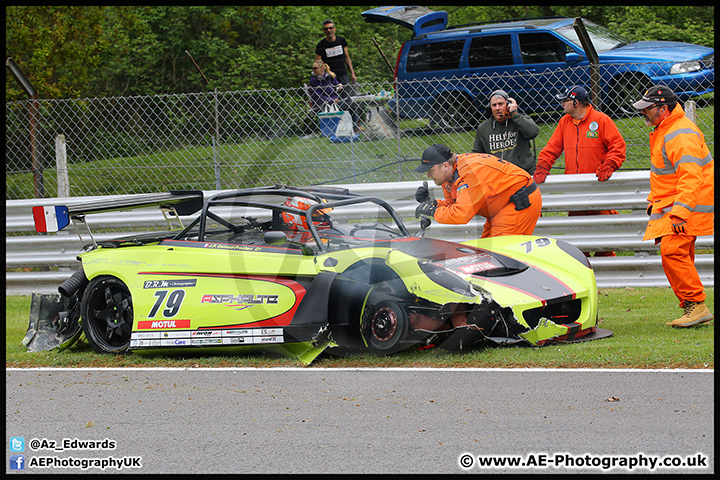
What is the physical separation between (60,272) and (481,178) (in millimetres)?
5391

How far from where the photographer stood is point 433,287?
18.0 feet

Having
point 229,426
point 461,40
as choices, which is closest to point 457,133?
point 461,40

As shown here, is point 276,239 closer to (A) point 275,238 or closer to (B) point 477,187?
(A) point 275,238

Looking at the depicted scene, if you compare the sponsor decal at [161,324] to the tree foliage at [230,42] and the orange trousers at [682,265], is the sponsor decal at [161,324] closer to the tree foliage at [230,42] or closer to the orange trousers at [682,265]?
the orange trousers at [682,265]

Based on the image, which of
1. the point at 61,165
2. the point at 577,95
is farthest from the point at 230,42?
the point at 577,95

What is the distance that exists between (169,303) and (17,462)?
2.27m

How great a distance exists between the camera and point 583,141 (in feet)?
26.6

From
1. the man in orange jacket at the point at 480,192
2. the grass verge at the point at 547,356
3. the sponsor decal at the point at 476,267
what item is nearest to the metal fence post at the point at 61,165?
the grass verge at the point at 547,356

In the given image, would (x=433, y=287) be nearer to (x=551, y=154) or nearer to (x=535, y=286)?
(x=535, y=286)

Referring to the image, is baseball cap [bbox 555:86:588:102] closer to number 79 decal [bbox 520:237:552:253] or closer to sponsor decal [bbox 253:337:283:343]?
number 79 decal [bbox 520:237:552:253]

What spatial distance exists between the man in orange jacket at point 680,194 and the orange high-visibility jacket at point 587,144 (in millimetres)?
1330

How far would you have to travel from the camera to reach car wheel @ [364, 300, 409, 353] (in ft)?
18.4

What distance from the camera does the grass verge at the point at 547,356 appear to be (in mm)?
5395

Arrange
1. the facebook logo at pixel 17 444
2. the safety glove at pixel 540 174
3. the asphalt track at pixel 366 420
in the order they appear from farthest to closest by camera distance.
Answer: the safety glove at pixel 540 174
the facebook logo at pixel 17 444
the asphalt track at pixel 366 420
